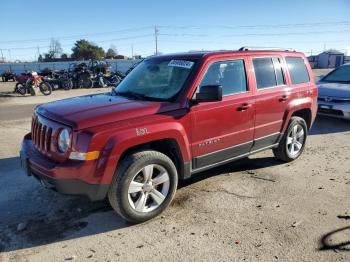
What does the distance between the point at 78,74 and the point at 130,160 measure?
20.1 metres

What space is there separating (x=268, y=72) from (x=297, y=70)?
2.94ft

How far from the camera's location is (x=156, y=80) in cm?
470

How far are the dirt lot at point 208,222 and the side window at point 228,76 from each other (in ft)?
4.51

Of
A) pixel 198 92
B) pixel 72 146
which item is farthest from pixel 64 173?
Result: pixel 198 92

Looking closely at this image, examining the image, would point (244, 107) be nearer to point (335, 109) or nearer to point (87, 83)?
point (335, 109)

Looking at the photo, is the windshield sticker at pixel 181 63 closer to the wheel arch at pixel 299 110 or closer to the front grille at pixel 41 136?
the front grille at pixel 41 136

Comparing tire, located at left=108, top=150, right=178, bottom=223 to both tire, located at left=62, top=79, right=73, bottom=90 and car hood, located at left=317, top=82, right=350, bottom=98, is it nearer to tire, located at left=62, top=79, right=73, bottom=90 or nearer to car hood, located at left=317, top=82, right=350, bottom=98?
car hood, located at left=317, top=82, right=350, bottom=98

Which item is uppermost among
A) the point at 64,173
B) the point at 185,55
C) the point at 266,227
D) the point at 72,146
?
the point at 185,55

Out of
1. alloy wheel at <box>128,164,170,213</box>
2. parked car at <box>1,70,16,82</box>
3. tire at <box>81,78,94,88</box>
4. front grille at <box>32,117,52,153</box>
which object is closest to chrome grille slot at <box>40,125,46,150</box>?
front grille at <box>32,117,52,153</box>

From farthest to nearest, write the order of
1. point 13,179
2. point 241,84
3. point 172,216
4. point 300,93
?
1. point 300,93
2. point 13,179
3. point 241,84
4. point 172,216

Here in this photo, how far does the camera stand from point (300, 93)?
5773mm

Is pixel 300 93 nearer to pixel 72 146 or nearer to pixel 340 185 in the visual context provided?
pixel 340 185

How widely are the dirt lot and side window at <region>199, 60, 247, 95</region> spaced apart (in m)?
1.38

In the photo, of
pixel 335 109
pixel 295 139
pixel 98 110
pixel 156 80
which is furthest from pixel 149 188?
pixel 335 109
